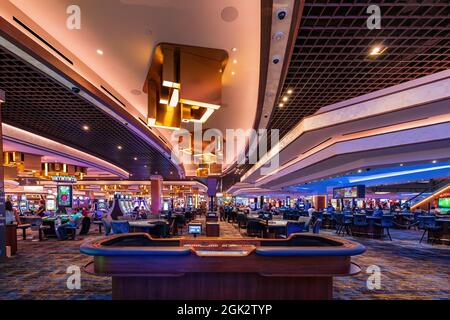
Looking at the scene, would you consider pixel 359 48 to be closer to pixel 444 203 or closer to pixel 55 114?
pixel 55 114

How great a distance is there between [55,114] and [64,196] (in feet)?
31.7

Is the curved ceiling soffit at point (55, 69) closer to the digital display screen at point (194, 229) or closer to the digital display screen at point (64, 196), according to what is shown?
the digital display screen at point (194, 229)

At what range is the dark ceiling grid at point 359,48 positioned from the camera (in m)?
3.02

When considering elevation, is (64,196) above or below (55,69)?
below

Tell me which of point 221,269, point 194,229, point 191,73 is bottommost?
point 194,229

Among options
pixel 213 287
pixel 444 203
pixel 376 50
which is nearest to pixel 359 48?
pixel 376 50

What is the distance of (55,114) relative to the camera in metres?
6.00

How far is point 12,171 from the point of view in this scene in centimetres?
1079

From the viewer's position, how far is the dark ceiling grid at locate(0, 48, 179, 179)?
4180 millimetres

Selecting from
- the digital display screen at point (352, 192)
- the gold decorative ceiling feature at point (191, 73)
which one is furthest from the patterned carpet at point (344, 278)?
Result: the digital display screen at point (352, 192)

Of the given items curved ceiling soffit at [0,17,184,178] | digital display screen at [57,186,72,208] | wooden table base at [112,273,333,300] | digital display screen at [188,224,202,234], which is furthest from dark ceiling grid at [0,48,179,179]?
digital display screen at [57,186,72,208]

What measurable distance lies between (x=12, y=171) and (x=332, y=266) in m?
12.9
